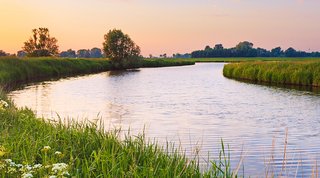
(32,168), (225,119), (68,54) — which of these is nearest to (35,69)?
(225,119)

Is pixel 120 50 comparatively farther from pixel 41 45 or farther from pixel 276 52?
pixel 276 52

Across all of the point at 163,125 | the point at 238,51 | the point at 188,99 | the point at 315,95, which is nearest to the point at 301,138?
the point at 163,125

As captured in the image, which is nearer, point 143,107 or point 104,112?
point 104,112

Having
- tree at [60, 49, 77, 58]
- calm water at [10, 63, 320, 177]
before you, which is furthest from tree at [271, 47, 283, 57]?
calm water at [10, 63, 320, 177]

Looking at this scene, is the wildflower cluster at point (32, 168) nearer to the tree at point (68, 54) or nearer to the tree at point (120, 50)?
the tree at point (120, 50)

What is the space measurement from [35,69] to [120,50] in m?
44.5

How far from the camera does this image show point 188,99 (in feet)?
88.2

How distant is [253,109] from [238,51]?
175 meters

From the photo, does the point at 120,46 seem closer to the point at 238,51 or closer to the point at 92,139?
the point at 92,139

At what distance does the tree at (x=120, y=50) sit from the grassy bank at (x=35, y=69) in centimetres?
1455

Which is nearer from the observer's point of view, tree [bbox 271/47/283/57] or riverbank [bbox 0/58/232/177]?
riverbank [bbox 0/58/232/177]

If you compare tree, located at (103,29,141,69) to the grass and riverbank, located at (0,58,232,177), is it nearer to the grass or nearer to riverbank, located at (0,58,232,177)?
riverbank, located at (0,58,232,177)

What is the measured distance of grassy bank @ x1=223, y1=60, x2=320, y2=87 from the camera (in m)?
36.0

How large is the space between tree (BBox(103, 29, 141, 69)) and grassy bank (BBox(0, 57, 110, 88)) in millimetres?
14551
